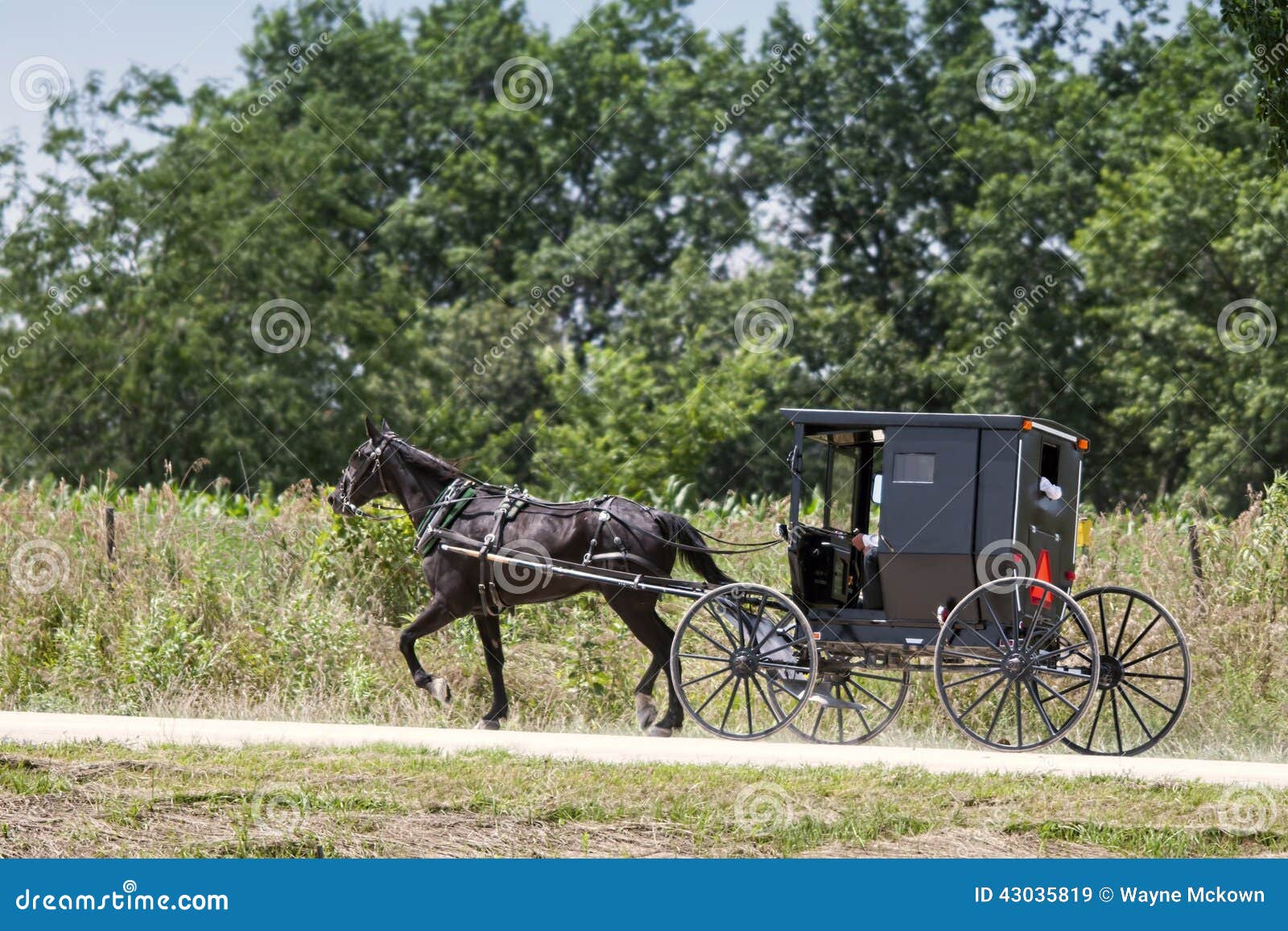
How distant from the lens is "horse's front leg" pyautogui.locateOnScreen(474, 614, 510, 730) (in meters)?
10.9

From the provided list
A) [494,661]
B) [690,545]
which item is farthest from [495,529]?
[690,545]

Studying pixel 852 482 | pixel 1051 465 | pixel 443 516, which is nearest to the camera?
pixel 1051 465

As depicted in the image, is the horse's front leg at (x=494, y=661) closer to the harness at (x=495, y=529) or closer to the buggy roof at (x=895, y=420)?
the harness at (x=495, y=529)

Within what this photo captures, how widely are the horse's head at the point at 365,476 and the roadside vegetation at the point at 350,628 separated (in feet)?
4.14

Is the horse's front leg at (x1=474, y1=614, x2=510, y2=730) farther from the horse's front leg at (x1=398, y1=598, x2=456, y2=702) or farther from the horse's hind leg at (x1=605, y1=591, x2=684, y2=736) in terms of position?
the horse's hind leg at (x1=605, y1=591, x2=684, y2=736)

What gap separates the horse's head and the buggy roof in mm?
3401

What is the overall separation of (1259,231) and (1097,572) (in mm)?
15909

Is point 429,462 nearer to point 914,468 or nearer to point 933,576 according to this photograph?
point 914,468

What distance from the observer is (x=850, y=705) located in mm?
9578

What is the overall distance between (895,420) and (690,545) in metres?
2.02

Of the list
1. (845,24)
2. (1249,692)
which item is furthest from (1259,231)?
(1249,692)

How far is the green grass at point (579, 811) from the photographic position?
692 cm

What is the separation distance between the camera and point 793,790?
763 cm

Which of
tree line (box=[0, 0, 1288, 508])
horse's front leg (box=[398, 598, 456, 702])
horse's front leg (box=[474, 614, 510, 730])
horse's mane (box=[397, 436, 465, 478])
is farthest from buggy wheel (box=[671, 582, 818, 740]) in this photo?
tree line (box=[0, 0, 1288, 508])
